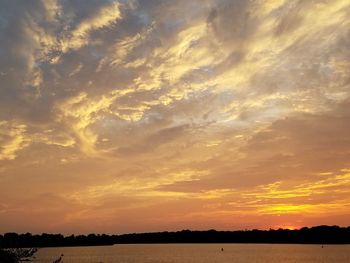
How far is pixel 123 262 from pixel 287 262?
191 ft

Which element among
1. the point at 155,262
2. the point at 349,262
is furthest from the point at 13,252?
the point at 349,262

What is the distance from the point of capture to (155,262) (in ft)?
504

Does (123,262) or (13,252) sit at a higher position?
(123,262)

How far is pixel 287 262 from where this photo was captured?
161 meters

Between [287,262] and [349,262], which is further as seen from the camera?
[287,262]

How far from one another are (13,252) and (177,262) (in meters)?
120

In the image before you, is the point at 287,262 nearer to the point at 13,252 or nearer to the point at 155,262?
the point at 155,262

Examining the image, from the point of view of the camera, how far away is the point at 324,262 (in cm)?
15350

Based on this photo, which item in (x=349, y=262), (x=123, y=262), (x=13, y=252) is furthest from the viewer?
(x=123, y=262)

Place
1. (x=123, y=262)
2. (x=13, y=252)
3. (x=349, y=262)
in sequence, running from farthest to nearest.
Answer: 1. (x=123, y=262)
2. (x=349, y=262)
3. (x=13, y=252)

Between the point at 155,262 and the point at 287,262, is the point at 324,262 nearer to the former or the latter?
the point at 287,262

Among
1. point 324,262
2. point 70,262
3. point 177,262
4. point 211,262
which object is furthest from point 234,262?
point 70,262

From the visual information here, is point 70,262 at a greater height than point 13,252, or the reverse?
point 70,262

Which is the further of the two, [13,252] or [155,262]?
→ [155,262]
